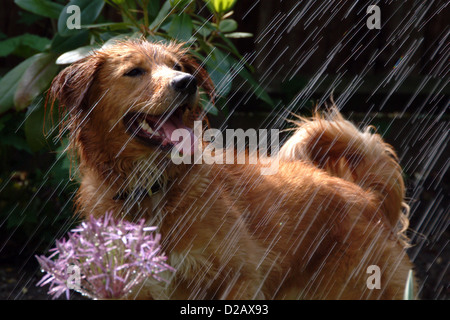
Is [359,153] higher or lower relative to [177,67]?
lower

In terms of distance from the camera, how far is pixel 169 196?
257 centimetres

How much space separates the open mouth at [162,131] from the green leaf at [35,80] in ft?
3.95

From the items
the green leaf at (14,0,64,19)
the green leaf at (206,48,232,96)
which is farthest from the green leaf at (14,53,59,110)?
the green leaf at (206,48,232,96)

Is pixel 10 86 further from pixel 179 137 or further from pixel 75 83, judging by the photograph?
pixel 179 137

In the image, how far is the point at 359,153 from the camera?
3213 millimetres

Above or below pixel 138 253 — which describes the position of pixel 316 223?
below

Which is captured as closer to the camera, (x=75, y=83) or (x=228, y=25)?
(x=75, y=83)

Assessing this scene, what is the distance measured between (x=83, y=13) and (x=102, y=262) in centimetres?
247

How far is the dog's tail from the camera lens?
3.17 m

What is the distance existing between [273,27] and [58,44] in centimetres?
267

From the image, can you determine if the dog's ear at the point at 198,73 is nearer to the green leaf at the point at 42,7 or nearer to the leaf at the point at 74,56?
the leaf at the point at 74,56

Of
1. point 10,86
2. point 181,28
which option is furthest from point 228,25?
point 10,86

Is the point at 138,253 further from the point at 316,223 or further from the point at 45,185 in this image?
the point at 45,185
